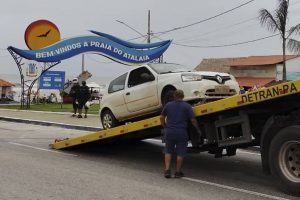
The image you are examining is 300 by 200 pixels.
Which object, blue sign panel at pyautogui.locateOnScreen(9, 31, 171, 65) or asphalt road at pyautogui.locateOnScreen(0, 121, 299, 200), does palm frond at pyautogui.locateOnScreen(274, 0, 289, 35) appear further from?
asphalt road at pyautogui.locateOnScreen(0, 121, 299, 200)

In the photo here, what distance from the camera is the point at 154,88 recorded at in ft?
35.1

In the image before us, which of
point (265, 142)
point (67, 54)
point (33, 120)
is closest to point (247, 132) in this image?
point (265, 142)

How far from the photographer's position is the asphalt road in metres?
7.42

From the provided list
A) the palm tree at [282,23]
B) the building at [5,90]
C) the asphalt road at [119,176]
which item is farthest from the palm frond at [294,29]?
the building at [5,90]

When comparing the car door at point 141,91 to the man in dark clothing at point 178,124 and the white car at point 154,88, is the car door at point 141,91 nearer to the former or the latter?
the white car at point 154,88

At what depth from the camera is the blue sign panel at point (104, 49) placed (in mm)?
28359

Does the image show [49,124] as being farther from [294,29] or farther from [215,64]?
[215,64]

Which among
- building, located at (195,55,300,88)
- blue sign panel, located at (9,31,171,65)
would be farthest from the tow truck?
building, located at (195,55,300,88)

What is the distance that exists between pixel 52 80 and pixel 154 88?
90.1ft

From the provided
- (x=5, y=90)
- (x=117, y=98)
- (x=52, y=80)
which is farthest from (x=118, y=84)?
(x=5, y=90)

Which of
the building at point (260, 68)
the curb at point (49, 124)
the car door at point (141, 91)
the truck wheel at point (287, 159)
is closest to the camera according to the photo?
the truck wheel at point (287, 159)

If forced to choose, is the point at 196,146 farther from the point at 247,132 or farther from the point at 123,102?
the point at 123,102

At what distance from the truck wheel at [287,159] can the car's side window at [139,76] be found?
3.94 m

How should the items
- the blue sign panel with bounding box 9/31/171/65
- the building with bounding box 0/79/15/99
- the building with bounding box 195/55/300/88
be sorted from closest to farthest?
→ the blue sign panel with bounding box 9/31/171/65, the building with bounding box 195/55/300/88, the building with bounding box 0/79/15/99
